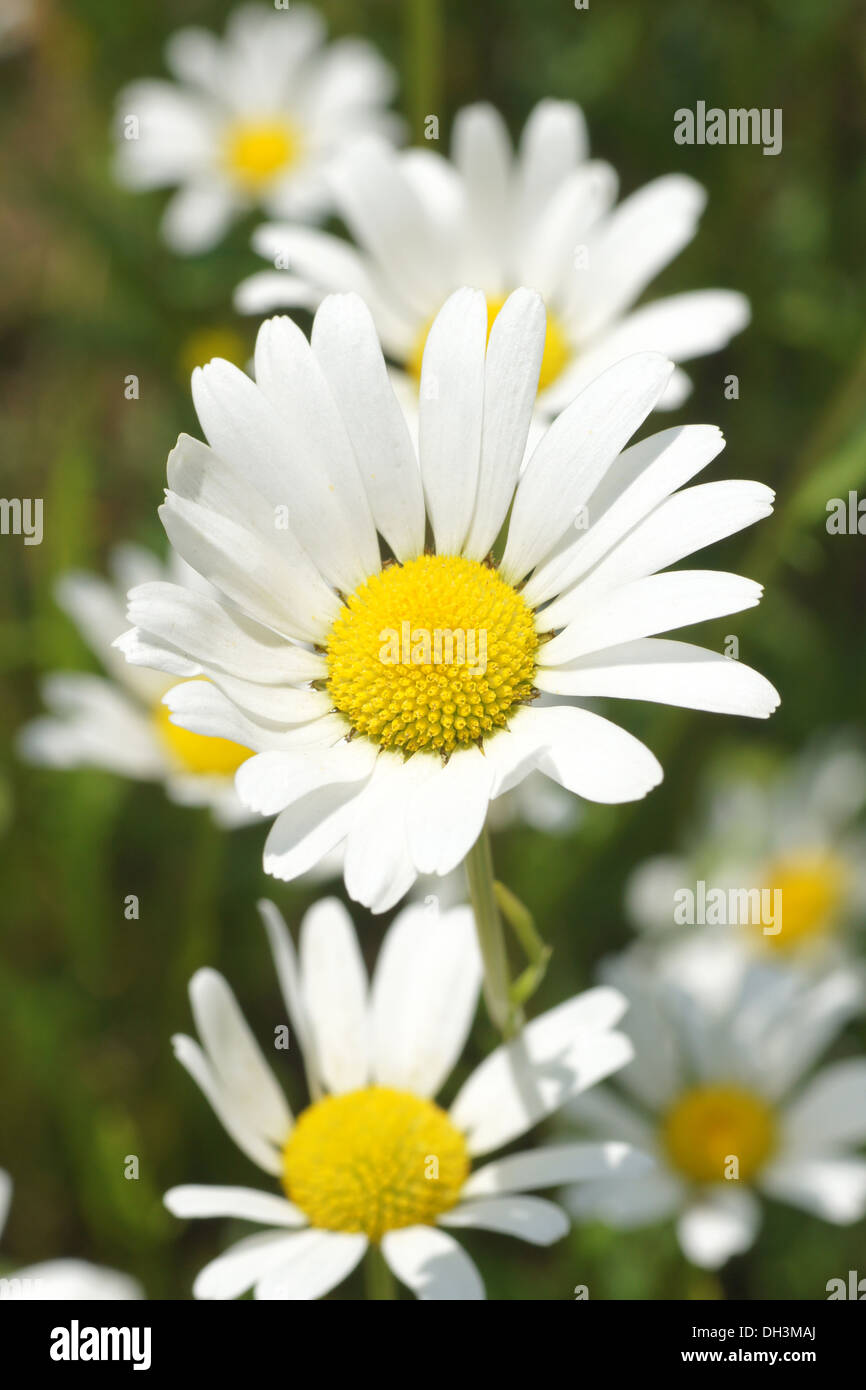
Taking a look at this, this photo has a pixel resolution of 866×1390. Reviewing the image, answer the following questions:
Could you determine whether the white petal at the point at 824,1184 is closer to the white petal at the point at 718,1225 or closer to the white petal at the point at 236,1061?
the white petal at the point at 718,1225

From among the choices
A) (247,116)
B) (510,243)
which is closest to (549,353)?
(510,243)

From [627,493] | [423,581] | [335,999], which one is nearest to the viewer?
[627,493]

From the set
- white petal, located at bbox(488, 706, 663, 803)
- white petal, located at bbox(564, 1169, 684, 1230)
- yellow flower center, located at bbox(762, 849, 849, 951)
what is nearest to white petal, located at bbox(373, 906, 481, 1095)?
white petal, located at bbox(564, 1169, 684, 1230)

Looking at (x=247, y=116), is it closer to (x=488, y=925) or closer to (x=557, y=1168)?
(x=488, y=925)

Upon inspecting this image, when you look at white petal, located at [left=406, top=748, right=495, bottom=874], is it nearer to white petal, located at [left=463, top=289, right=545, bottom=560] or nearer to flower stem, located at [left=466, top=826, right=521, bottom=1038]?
flower stem, located at [left=466, top=826, right=521, bottom=1038]

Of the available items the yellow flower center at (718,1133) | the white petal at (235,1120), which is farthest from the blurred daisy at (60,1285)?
the yellow flower center at (718,1133)

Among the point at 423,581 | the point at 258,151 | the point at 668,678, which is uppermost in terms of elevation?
the point at 258,151
